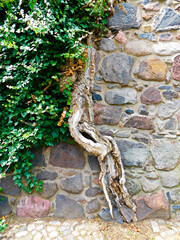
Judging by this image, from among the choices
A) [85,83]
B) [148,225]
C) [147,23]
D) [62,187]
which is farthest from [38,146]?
[147,23]

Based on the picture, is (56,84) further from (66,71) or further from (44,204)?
(44,204)

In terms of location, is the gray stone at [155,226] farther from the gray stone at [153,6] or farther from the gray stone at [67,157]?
the gray stone at [153,6]

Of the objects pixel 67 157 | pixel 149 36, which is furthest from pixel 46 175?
pixel 149 36

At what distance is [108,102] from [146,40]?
2.51ft

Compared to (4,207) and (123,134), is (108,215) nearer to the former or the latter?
(123,134)

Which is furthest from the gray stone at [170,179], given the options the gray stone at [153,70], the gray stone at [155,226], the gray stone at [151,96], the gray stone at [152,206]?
the gray stone at [153,70]

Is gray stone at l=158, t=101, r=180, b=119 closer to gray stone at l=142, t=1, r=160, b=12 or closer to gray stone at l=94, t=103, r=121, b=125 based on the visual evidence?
gray stone at l=94, t=103, r=121, b=125

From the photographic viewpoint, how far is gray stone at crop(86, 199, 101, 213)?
166 cm

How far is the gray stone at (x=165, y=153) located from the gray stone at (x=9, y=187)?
1.40 meters

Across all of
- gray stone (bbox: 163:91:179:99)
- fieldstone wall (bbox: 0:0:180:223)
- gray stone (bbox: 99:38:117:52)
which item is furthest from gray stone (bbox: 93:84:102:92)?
gray stone (bbox: 163:91:179:99)

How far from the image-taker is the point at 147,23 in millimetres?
1808

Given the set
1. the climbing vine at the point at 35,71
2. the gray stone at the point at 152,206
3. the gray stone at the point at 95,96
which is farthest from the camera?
the gray stone at the point at 95,96

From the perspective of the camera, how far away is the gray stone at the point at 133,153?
1.71 meters

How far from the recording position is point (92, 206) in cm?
166
